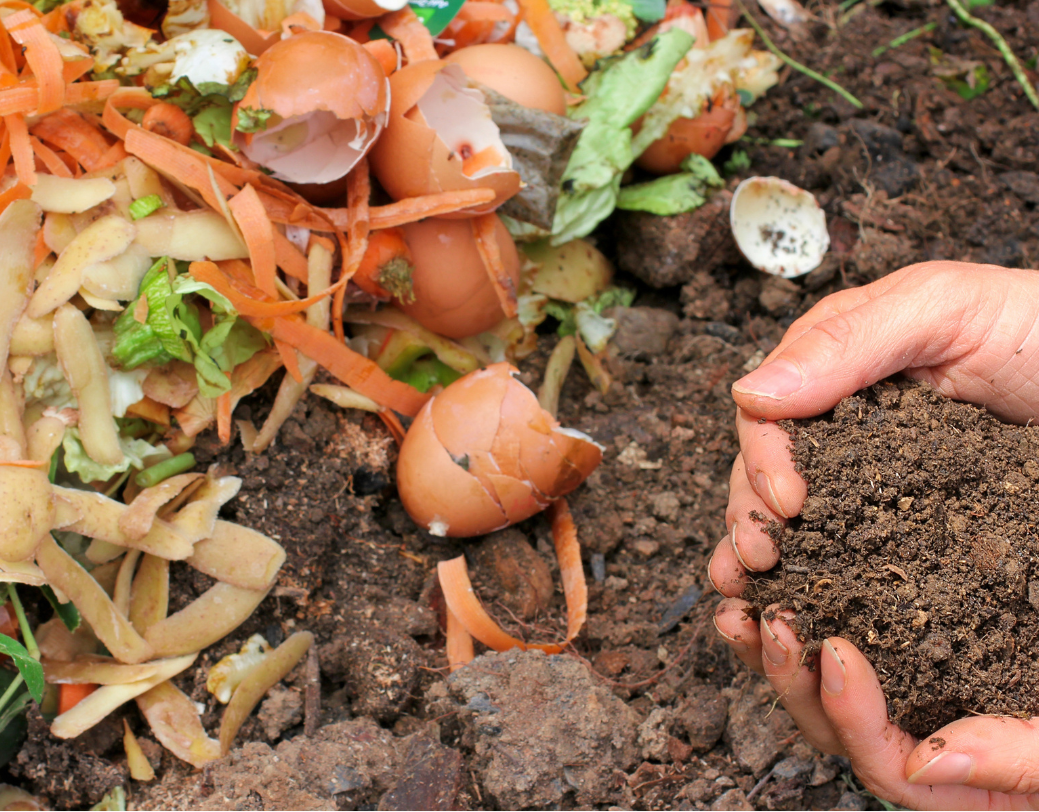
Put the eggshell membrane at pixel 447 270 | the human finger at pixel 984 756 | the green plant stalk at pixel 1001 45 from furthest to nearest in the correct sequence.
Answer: the green plant stalk at pixel 1001 45, the eggshell membrane at pixel 447 270, the human finger at pixel 984 756

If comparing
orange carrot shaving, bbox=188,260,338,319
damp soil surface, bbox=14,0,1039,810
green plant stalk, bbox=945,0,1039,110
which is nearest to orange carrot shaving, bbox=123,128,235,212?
orange carrot shaving, bbox=188,260,338,319

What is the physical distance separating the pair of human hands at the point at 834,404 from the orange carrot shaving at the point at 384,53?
1156 mm

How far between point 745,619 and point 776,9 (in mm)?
2380

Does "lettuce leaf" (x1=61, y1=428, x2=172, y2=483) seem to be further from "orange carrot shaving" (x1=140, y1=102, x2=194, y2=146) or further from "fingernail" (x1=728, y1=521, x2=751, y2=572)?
"fingernail" (x1=728, y1=521, x2=751, y2=572)

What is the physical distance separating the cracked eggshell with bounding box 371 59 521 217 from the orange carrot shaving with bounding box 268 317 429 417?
410 mm

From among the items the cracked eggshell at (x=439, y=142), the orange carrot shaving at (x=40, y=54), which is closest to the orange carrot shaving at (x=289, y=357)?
the cracked eggshell at (x=439, y=142)

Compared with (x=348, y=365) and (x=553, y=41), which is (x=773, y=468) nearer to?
(x=348, y=365)

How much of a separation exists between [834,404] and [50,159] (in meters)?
1.73

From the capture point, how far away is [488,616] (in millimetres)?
1824

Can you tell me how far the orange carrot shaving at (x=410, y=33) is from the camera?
6.66ft

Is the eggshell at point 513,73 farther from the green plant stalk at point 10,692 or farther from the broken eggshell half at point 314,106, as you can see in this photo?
the green plant stalk at point 10,692

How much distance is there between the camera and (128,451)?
1780 millimetres

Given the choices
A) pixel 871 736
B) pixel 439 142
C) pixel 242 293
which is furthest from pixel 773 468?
pixel 242 293

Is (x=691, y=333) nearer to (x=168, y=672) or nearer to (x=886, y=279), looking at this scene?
(x=886, y=279)
